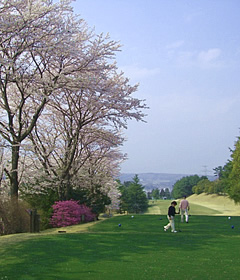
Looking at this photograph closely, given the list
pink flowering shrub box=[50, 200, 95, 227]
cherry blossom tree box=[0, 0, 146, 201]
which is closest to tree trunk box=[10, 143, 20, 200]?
cherry blossom tree box=[0, 0, 146, 201]

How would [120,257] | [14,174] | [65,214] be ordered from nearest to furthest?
[120,257]
[14,174]
[65,214]

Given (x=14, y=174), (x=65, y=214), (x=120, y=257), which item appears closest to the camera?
(x=120, y=257)

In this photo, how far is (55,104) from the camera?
27.6 meters

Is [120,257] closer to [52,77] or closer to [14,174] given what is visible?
[14,174]

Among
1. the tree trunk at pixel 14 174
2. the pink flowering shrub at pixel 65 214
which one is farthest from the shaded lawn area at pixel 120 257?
A: the pink flowering shrub at pixel 65 214

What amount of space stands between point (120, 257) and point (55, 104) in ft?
60.1

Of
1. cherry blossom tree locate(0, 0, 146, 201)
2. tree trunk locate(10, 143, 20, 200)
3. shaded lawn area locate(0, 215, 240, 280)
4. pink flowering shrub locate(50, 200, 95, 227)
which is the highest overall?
cherry blossom tree locate(0, 0, 146, 201)

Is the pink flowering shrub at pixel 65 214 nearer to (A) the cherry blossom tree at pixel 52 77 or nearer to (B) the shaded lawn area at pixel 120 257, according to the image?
(A) the cherry blossom tree at pixel 52 77

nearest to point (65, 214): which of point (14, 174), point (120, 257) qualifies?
point (14, 174)

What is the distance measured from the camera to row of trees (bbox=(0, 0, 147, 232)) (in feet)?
58.4

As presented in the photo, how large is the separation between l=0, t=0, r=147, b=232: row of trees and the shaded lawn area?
673cm

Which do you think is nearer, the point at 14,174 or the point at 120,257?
the point at 120,257

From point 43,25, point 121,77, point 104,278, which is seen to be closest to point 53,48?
point 43,25

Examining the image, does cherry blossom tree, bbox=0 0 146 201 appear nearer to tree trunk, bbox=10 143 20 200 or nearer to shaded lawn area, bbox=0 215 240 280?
tree trunk, bbox=10 143 20 200
